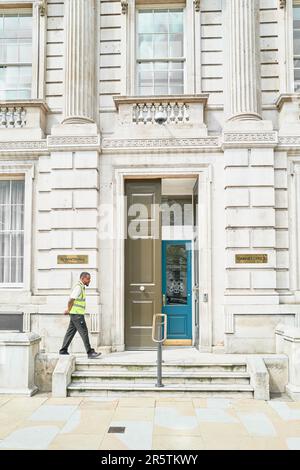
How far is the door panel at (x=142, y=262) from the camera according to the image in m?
11.1

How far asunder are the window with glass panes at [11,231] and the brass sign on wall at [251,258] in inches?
205

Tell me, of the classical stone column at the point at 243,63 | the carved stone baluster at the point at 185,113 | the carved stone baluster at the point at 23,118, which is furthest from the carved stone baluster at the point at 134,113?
the carved stone baluster at the point at 23,118

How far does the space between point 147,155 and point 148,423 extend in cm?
633

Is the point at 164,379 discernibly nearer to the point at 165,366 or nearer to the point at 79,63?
the point at 165,366

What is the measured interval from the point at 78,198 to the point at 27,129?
7.11 ft

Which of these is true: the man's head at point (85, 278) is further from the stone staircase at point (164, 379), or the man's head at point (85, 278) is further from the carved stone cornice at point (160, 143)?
the carved stone cornice at point (160, 143)

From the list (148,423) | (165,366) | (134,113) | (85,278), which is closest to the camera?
(148,423)

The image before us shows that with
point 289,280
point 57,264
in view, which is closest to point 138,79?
point 57,264

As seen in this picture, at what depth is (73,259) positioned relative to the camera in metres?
10.7

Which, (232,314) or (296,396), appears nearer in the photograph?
(296,396)

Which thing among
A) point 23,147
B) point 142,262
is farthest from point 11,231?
point 142,262

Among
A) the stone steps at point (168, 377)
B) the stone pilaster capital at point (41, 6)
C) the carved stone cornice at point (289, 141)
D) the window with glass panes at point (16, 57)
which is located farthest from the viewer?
the window with glass panes at point (16, 57)

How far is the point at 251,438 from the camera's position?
6.23 meters

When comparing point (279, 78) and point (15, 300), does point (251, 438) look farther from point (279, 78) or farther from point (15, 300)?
point (279, 78)
